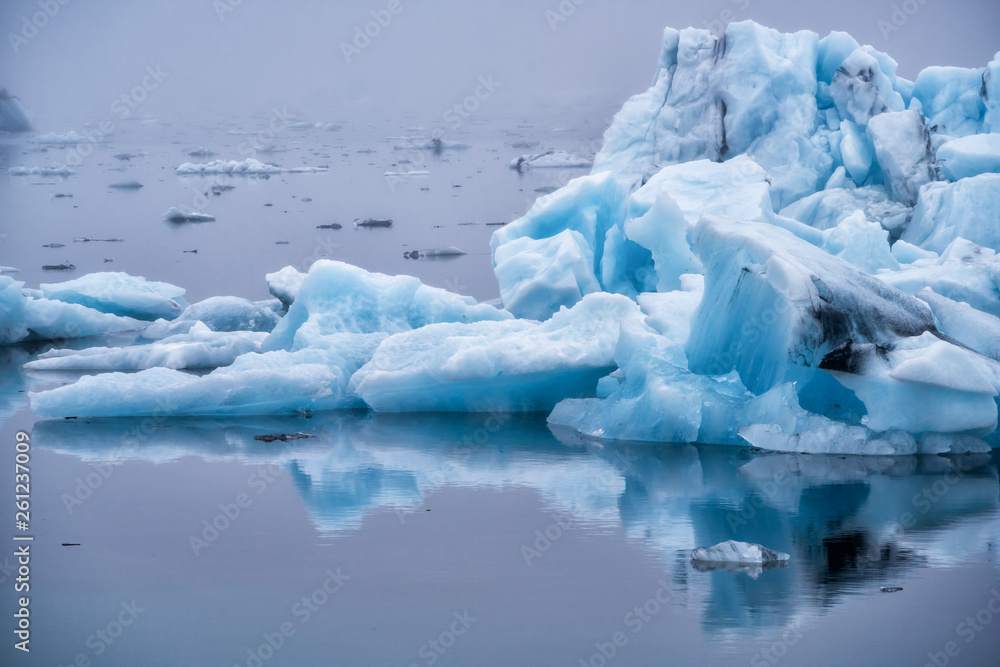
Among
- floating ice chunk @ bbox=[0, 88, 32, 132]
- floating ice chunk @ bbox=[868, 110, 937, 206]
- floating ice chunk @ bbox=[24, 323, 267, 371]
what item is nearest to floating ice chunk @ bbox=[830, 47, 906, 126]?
floating ice chunk @ bbox=[868, 110, 937, 206]

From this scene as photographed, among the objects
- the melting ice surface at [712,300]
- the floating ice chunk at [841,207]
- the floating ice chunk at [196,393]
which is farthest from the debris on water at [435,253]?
the floating ice chunk at [196,393]

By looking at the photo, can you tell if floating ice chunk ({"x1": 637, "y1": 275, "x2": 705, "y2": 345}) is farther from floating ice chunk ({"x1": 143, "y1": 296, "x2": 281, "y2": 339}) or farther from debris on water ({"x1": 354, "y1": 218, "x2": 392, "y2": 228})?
debris on water ({"x1": 354, "y1": 218, "x2": 392, "y2": 228})

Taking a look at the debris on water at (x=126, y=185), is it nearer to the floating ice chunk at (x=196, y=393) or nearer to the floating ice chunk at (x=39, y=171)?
the floating ice chunk at (x=39, y=171)

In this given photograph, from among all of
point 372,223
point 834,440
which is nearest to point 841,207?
point 834,440

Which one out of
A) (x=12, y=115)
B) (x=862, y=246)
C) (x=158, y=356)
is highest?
(x=12, y=115)

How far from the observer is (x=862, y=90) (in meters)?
9.72

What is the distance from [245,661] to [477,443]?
7.59 feet

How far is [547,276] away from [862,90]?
4.29 m

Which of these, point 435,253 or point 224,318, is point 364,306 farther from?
point 435,253

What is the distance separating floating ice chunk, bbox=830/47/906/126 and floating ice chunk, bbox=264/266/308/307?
16.9 ft

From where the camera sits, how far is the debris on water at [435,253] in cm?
1187

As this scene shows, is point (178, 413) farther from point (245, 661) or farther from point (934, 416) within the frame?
point (934, 416)

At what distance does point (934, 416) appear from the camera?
15.3 ft

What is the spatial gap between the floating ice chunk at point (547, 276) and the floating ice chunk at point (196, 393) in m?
1.91
